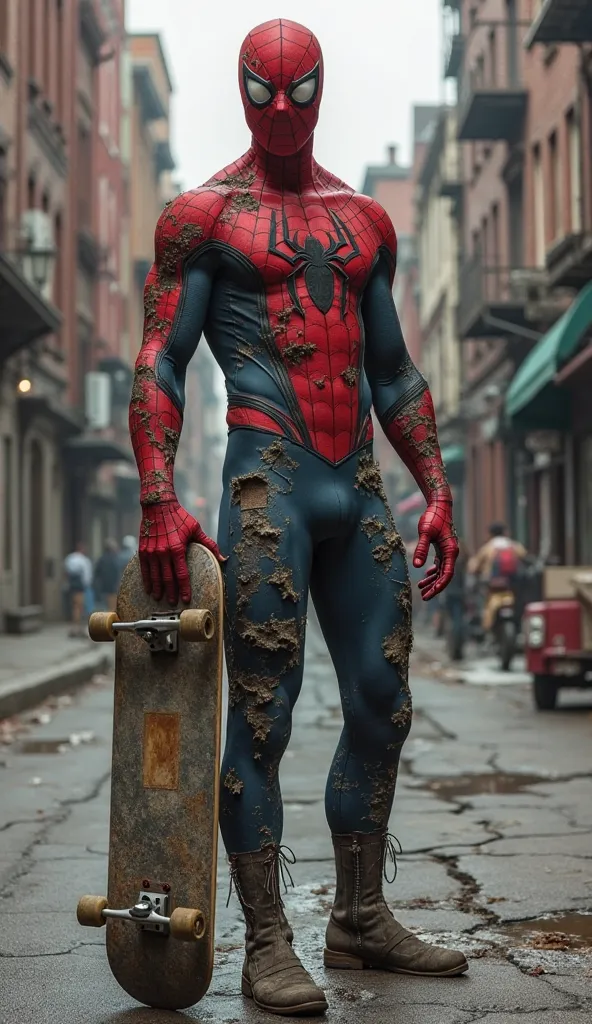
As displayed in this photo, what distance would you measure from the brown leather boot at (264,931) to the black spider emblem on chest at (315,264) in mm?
1297

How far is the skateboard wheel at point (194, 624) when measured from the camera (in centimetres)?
337

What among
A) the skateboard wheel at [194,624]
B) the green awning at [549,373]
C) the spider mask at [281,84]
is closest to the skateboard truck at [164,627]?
the skateboard wheel at [194,624]

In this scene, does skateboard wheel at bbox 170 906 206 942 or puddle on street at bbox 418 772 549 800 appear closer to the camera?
skateboard wheel at bbox 170 906 206 942

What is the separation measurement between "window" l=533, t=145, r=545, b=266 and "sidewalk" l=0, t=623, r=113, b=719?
9635 mm

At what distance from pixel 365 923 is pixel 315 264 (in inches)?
62.8

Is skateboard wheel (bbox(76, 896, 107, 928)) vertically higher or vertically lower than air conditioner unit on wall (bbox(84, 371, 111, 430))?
lower

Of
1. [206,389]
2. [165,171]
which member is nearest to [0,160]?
[165,171]

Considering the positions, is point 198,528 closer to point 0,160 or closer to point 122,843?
point 122,843

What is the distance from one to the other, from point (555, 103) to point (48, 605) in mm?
13296

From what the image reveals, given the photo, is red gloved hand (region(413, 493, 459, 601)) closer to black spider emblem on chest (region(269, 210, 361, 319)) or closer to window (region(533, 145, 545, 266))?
black spider emblem on chest (region(269, 210, 361, 319))

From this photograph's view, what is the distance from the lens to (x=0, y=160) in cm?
2481

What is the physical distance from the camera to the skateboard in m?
3.44

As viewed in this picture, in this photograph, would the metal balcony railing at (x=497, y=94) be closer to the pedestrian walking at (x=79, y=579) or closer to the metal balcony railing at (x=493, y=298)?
the metal balcony railing at (x=493, y=298)

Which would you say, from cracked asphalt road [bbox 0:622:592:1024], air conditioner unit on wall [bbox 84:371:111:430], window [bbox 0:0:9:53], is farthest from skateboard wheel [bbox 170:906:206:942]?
air conditioner unit on wall [bbox 84:371:111:430]
